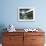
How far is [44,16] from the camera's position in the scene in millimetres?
4230

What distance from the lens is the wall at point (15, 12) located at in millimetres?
4188

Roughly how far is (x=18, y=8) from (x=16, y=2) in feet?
0.69

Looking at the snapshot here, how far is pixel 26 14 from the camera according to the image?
13.8 feet

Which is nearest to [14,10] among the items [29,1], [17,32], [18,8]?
[18,8]

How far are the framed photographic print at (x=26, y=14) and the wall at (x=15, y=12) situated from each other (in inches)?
4.0

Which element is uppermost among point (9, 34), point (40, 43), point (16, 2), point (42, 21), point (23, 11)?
point (16, 2)

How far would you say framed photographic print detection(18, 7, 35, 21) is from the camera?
418cm

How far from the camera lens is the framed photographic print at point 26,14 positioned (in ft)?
13.7

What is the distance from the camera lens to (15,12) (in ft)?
13.8

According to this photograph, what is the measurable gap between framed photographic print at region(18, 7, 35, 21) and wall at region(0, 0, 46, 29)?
10 cm

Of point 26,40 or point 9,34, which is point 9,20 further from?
point 26,40

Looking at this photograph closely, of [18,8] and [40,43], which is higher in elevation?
[18,8]

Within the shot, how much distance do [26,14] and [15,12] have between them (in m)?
0.37

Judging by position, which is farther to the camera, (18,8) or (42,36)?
(18,8)
